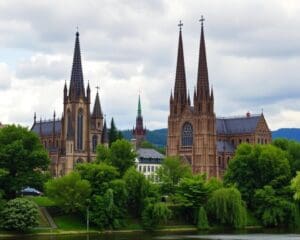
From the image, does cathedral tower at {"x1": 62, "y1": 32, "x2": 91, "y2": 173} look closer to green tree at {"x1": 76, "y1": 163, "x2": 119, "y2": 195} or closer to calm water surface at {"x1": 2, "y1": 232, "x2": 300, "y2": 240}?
green tree at {"x1": 76, "y1": 163, "x2": 119, "y2": 195}

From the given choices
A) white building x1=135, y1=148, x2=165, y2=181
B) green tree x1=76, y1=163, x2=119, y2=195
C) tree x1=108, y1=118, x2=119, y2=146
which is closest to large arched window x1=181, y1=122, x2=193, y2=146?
white building x1=135, y1=148, x2=165, y2=181

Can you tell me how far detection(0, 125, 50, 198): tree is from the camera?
10550 cm

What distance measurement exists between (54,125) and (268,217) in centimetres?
9185

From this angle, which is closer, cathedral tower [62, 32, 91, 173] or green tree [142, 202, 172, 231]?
green tree [142, 202, 172, 231]

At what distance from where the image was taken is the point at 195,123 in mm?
185000

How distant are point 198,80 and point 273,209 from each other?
7376 cm

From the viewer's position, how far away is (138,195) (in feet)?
358

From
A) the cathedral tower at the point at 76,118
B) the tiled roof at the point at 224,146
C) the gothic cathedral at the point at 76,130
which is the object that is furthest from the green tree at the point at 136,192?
the tiled roof at the point at 224,146

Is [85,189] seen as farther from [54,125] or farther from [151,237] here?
[54,125]

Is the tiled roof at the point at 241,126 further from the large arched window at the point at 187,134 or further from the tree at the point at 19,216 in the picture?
the tree at the point at 19,216

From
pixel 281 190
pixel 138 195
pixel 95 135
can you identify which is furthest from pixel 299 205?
pixel 95 135

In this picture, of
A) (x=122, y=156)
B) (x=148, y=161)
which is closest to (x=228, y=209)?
(x=122, y=156)

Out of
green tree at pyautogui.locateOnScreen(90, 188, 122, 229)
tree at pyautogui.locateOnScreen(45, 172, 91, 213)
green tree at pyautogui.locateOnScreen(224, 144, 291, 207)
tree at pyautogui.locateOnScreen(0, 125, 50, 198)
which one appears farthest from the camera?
green tree at pyautogui.locateOnScreen(224, 144, 291, 207)

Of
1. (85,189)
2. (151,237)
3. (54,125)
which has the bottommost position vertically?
(151,237)
